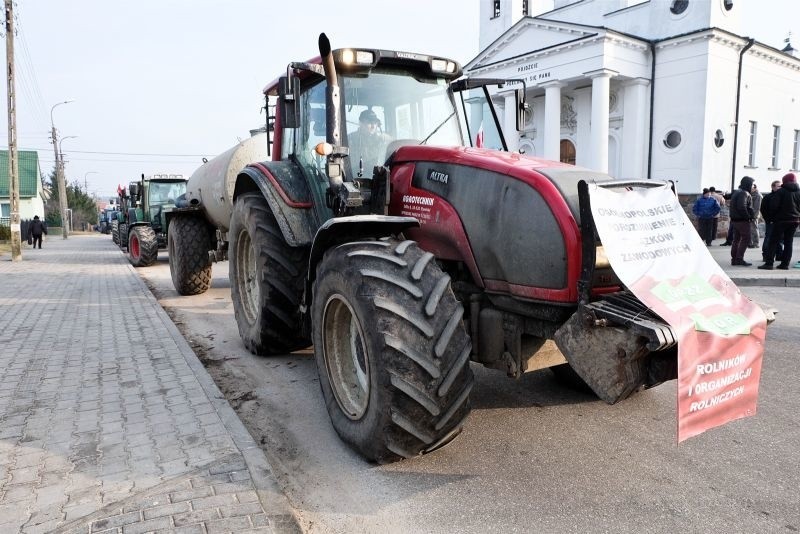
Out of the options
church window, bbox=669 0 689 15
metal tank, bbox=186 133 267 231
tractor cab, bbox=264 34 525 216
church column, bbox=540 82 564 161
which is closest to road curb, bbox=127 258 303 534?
tractor cab, bbox=264 34 525 216

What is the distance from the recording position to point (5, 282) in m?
11.5

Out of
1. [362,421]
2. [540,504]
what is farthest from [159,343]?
[540,504]

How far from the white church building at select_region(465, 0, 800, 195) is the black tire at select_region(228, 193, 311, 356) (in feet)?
57.7

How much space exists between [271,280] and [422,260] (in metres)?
2.14

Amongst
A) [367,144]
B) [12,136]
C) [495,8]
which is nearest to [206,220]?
[367,144]

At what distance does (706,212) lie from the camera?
14.4m

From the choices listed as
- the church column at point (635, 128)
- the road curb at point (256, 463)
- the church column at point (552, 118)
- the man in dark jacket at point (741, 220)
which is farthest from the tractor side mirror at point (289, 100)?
the church column at point (635, 128)

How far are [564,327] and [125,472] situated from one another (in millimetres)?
2363

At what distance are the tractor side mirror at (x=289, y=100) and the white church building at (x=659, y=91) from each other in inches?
713

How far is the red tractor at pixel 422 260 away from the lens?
276 centimetres

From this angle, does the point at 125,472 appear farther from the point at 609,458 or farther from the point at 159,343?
the point at 159,343

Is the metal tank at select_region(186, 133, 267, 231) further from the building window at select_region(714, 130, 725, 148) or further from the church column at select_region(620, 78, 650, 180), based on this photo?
the building window at select_region(714, 130, 725, 148)

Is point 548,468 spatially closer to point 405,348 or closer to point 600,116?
point 405,348

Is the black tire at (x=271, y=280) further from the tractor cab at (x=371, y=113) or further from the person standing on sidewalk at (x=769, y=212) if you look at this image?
the person standing on sidewalk at (x=769, y=212)
